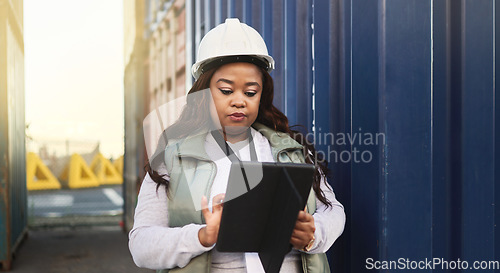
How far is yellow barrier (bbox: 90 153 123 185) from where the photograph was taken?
15.4 m

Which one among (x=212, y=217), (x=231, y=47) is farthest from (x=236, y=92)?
(x=212, y=217)

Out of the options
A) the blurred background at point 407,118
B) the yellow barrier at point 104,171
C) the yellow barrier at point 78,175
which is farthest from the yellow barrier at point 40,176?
the blurred background at point 407,118

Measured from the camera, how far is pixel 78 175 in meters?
13.9

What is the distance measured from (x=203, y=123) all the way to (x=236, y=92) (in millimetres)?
203

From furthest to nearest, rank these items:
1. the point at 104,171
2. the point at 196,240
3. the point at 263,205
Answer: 1. the point at 104,171
2. the point at 196,240
3. the point at 263,205

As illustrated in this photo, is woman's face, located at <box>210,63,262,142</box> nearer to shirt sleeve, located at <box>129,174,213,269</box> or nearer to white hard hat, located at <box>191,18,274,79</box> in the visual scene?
white hard hat, located at <box>191,18,274,79</box>

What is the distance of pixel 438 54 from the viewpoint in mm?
1833

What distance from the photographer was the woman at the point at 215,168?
1.52 metres

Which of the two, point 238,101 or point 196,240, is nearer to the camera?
point 196,240

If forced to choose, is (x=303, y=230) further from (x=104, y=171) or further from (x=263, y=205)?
(x=104, y=171)

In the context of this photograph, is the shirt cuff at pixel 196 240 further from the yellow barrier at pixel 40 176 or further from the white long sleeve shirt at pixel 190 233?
the yellow barrier at pixel 40 176

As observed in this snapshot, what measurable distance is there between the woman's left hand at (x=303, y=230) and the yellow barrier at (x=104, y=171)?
14.5 meters

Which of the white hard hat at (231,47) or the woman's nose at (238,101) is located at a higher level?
the white hard hat at (231,47)

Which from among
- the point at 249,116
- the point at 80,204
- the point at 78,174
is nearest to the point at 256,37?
the point at 249,116
